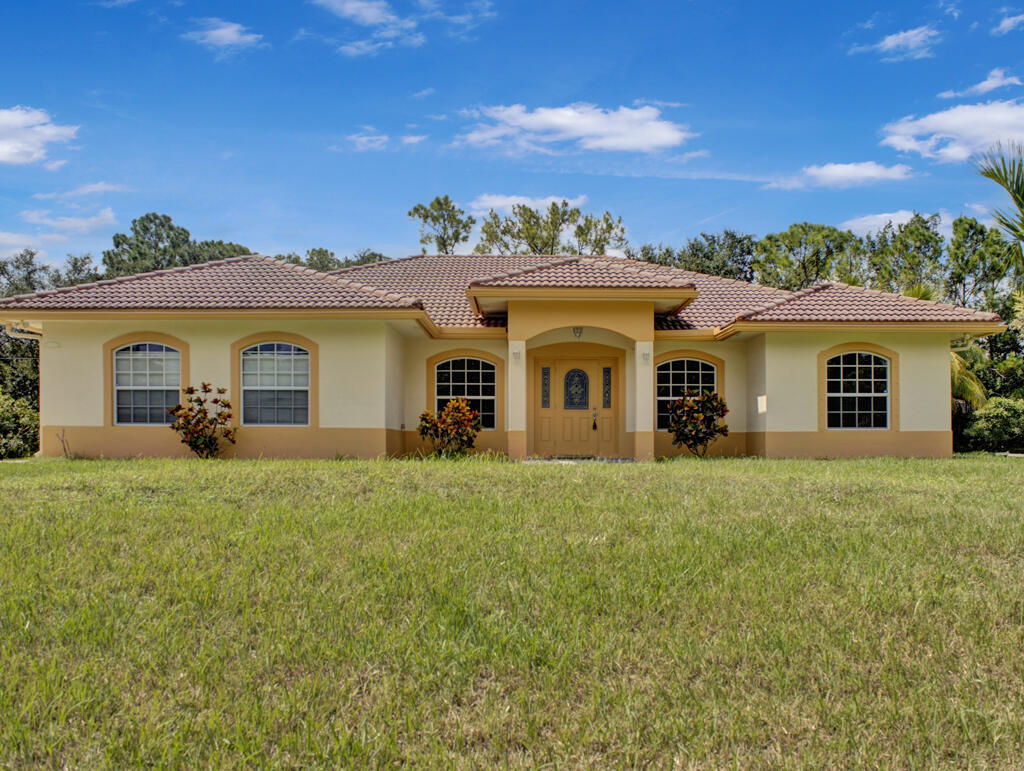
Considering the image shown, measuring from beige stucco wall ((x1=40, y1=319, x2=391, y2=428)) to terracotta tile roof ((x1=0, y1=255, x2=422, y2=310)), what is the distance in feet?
1.90

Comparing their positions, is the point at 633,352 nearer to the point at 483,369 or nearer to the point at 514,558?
the point at 483,369

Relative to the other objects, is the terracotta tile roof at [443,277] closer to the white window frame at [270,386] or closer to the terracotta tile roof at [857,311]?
the white window frame at [270,386]

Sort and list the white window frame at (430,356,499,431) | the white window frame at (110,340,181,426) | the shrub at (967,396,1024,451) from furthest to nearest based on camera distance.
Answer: the shrub at (967,396,1024,451)
the white window frame at (430,356,499,431)
the white window frame at (110,340,181,426)

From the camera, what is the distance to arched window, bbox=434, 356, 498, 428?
708 inches

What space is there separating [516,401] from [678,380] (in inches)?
182

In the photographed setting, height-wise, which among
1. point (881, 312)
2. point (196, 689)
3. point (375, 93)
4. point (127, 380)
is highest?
point (375, 93)

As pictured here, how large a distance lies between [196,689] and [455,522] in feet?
12.0

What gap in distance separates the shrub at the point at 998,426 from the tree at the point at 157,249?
44.8 metres

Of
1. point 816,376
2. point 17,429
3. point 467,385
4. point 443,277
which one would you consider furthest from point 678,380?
point 17,429

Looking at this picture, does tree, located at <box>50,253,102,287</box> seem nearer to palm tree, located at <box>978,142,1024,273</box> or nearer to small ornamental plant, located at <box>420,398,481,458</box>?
small ornamental plant, located at <box>420,398,481,458</box>

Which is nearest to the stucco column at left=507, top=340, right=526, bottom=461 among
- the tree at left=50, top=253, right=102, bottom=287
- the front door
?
the front door

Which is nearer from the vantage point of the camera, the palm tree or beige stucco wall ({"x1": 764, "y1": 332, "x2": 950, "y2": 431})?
the palm tree

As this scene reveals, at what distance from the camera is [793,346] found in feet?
55.3

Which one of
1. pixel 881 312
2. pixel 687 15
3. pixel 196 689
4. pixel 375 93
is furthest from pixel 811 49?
pixel 196 689
